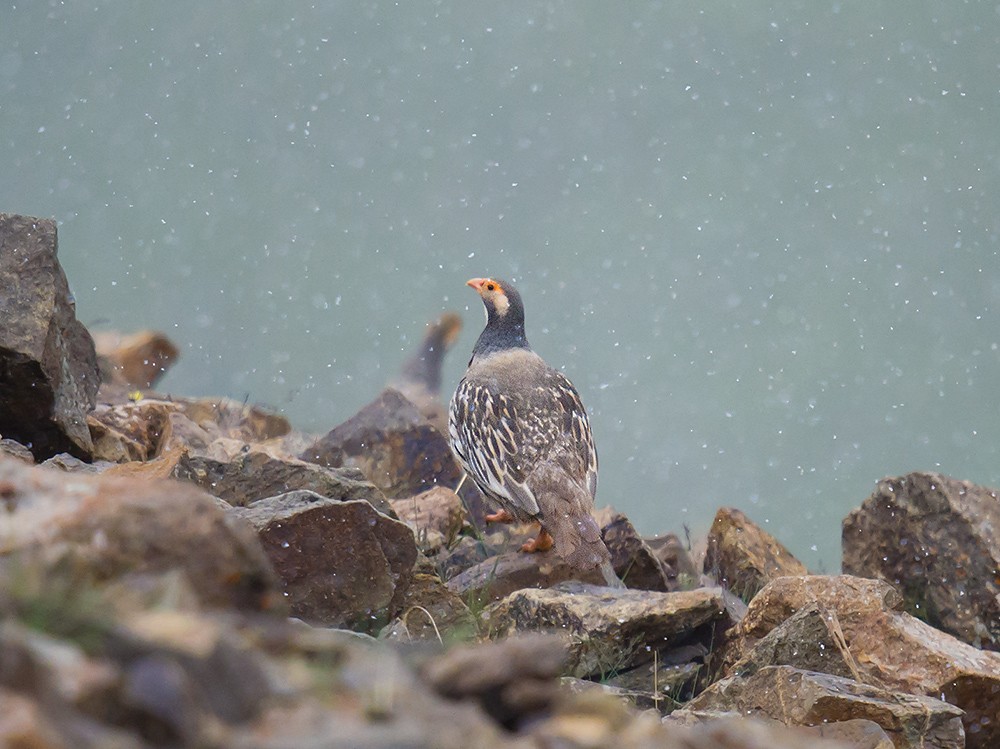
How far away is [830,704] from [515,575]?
230cm

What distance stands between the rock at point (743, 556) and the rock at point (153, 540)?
5.21 metres

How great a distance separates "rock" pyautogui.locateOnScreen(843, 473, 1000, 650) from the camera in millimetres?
6309

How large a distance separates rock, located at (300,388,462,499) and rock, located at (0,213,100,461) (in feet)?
8.45

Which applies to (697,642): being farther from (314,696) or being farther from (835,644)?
(314,696)

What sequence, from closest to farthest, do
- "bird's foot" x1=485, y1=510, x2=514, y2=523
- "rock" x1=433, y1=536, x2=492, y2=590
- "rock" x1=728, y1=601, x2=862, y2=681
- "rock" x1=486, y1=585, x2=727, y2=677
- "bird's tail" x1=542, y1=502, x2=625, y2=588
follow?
1. "rock" x1=728, y1=601, x2=862, y2=681
2. "rock" x1=486, y1=585, x2=727, y2=677
3. "bird's tail" x1=542, y1=502, x2=625, y2=588
4. "rock" x1=433, y1=536, x2=492, y2=590
5. "bird's foot" x1=485, y1=510, x2=514, y2=523

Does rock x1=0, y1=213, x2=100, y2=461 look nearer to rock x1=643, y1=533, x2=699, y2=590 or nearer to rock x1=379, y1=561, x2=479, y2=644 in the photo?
rock x1=379, y1=561, x2=479, y2=644

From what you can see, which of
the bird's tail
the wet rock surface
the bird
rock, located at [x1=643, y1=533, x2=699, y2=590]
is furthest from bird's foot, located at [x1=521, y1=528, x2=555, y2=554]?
rock, located at [x1=643, y1=533, x2=699, y2=590]

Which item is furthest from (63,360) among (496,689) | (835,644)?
(496,689)

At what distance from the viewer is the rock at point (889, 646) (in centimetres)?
489

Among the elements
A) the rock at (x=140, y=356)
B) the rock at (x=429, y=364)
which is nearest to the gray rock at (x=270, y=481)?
the rock at (x=140, y=356)

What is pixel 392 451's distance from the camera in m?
8.13

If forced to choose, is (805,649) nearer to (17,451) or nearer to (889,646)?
(889,646)

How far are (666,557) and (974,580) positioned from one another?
177 centimetres

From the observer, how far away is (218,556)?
1.84 metres
